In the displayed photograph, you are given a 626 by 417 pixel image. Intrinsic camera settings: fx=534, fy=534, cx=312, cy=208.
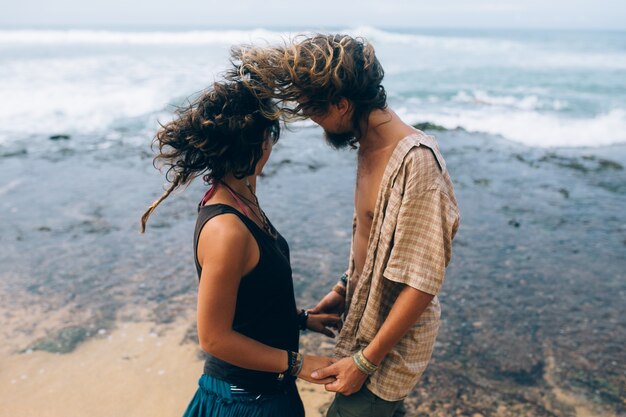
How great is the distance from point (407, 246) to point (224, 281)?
676 mm

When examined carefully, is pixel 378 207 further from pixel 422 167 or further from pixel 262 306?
pixel 262 306

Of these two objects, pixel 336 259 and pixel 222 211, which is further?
pixel 336 259

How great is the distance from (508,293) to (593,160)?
6658 millimetres

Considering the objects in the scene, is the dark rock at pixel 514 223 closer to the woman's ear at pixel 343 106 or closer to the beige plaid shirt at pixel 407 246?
the beige plaid shirt at pixel 407 246

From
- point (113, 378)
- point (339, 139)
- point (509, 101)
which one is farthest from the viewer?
point (509, 101)

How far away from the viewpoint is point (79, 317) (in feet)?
15.4

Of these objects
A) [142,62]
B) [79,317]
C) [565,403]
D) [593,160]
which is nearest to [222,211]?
[565,403]

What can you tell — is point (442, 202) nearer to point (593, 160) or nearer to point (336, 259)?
point (336, 259)

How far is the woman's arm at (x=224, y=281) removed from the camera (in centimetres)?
169

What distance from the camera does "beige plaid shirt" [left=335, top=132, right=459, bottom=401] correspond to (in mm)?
1905

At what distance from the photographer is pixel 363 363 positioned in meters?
2.06

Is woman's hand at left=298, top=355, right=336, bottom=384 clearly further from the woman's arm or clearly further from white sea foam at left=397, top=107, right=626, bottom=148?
white sea foam at left=397, top=107, right=626, bottom=148

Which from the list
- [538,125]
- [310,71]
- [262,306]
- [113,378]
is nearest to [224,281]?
[262,306]

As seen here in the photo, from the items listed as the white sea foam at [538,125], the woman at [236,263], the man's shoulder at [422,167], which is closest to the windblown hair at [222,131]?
the woman at [236,263]
